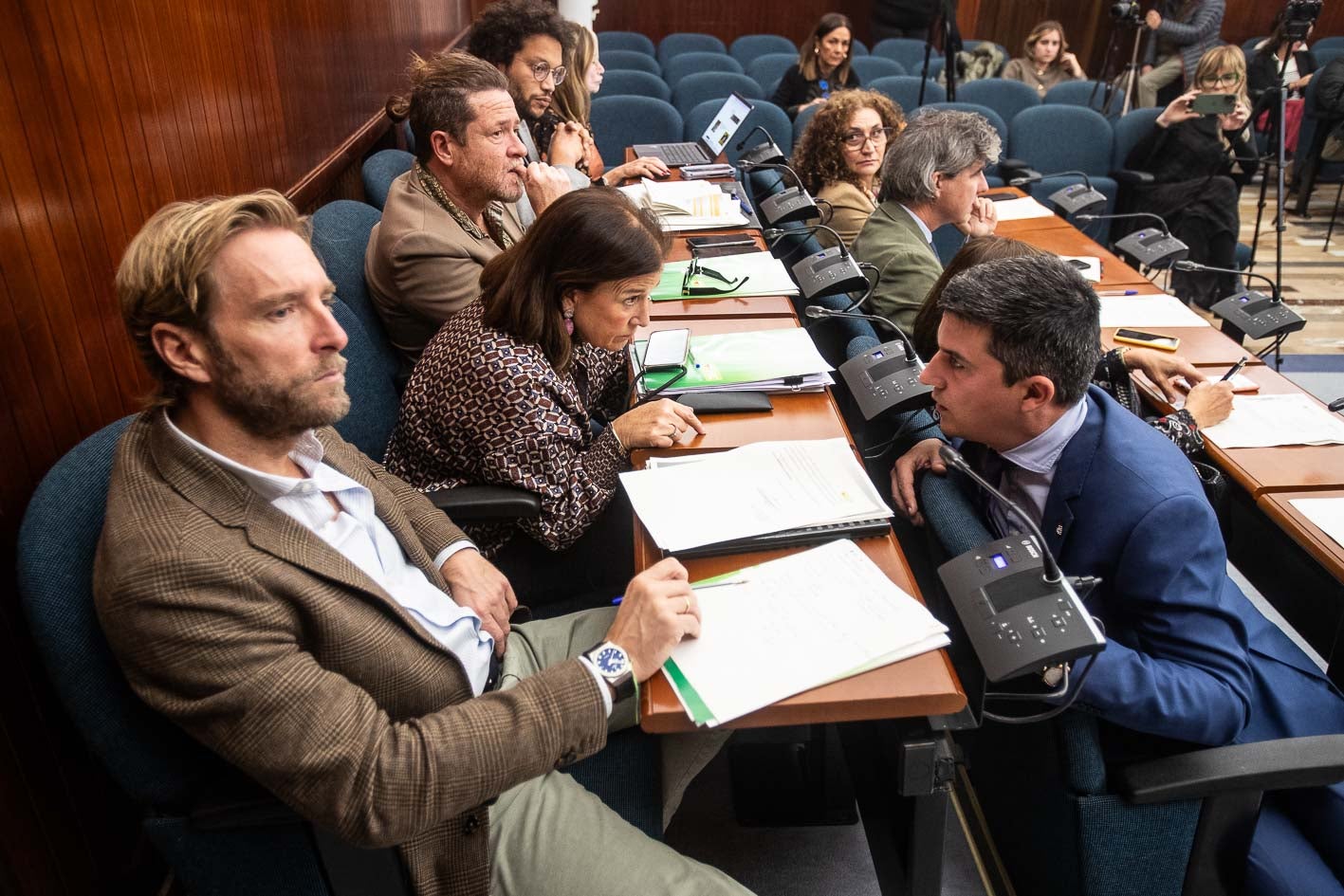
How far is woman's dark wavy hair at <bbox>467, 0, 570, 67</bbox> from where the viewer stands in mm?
3111

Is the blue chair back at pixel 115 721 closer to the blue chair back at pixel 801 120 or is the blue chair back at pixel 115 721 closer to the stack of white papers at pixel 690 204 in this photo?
the stack of white papers at pixel 690 204

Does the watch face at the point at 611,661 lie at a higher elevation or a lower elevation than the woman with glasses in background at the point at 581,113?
lower

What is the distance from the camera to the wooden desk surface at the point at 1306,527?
5.05ft

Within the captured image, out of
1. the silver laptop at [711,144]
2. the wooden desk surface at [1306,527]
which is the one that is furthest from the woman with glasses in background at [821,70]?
the wooden desk surface at [1306,527]

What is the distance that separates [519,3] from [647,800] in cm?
276

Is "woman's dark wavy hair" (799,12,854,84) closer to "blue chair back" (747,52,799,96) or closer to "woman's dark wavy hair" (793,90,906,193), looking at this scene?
"blue chair back" (747,52,799,96)

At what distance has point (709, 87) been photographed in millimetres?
5383

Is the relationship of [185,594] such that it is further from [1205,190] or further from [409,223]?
[1205,190]

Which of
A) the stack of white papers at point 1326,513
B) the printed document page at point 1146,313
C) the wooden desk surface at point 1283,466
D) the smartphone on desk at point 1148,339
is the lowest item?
the stack of white papers at point 1326,513

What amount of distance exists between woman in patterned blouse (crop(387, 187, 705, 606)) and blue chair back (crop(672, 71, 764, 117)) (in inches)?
155

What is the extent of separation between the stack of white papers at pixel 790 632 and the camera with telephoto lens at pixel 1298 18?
3.79m

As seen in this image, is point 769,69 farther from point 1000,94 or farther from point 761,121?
point 761,121

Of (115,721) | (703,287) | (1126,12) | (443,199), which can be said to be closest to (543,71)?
(443,199)

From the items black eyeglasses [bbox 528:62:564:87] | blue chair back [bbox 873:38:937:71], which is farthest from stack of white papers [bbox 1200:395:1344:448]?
blue chair back [bbox 873:38:937:71]
